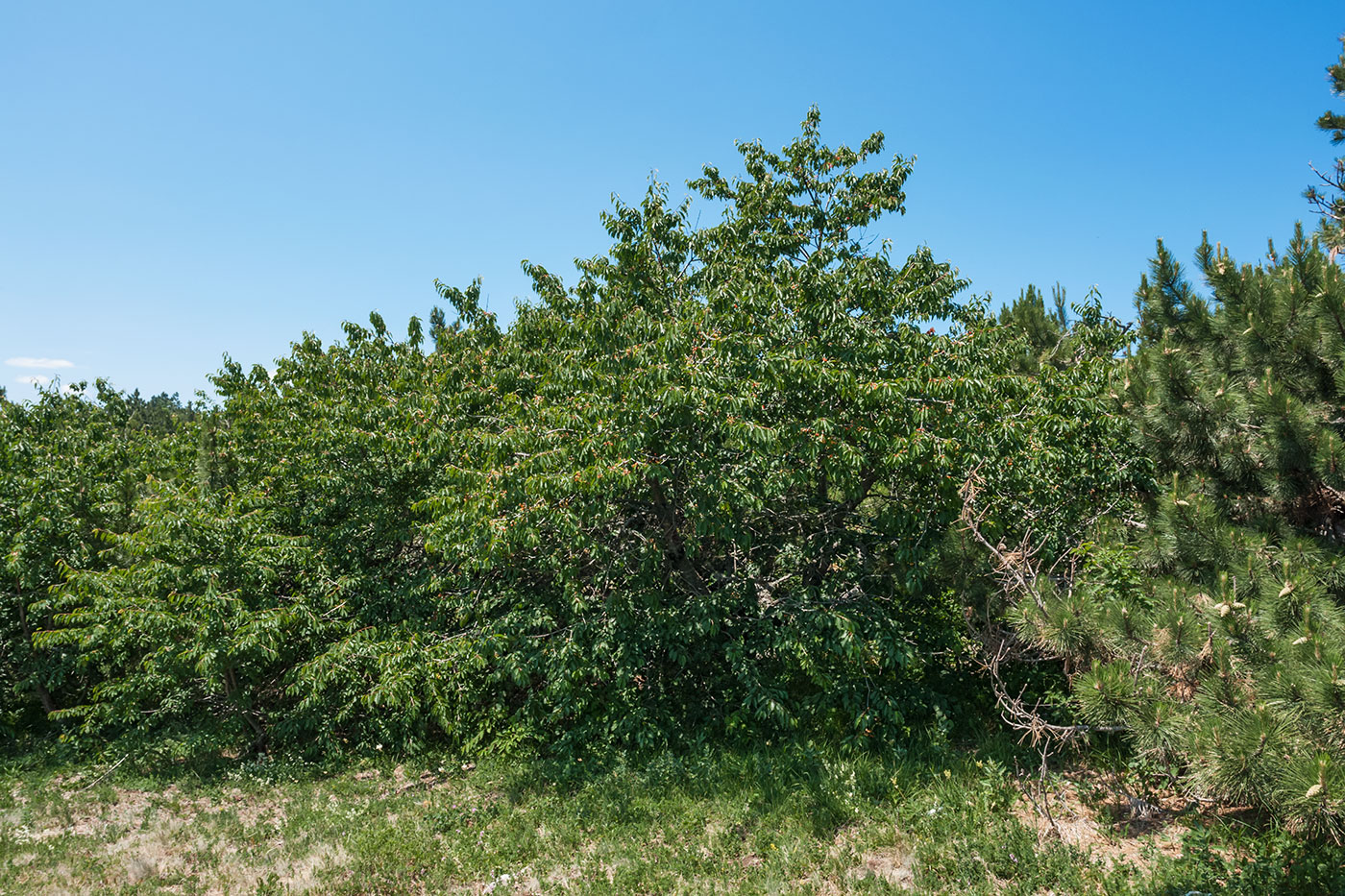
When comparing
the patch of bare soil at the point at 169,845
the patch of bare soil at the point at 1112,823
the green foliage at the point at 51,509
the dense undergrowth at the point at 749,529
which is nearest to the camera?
the dense undergrowth at the point at 749,529

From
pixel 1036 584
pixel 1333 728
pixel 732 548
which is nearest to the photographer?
pixel 1333 728

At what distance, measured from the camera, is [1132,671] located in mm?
4535

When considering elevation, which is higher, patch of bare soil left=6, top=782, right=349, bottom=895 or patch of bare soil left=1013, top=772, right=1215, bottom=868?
patch of bare soil left=6, top=782, right=349, bottom=895

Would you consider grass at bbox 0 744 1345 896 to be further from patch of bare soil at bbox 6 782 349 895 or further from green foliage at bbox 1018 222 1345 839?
green foliage at bbox 1018 222 1345 839

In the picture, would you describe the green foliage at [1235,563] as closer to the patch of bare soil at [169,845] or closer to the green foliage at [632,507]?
the green foliage at [632,507]

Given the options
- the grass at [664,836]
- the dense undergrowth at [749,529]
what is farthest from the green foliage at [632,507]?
the grass at [664,836]

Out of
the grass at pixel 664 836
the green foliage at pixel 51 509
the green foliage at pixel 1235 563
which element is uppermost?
the green foliage at pixel 51 509

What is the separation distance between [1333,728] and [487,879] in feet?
18.1

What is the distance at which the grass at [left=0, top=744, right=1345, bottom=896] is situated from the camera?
500 cm

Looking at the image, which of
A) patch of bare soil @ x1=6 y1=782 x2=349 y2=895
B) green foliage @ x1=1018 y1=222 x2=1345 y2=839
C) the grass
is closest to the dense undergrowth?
green foliage @ x1=1018 y1=222 x2=1345 y2=839

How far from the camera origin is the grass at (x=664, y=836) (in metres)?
5.00

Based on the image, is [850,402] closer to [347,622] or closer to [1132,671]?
[1132,671]

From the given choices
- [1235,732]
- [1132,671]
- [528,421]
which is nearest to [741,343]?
[528,421]

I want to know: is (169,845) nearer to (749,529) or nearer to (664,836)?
(664,836)
